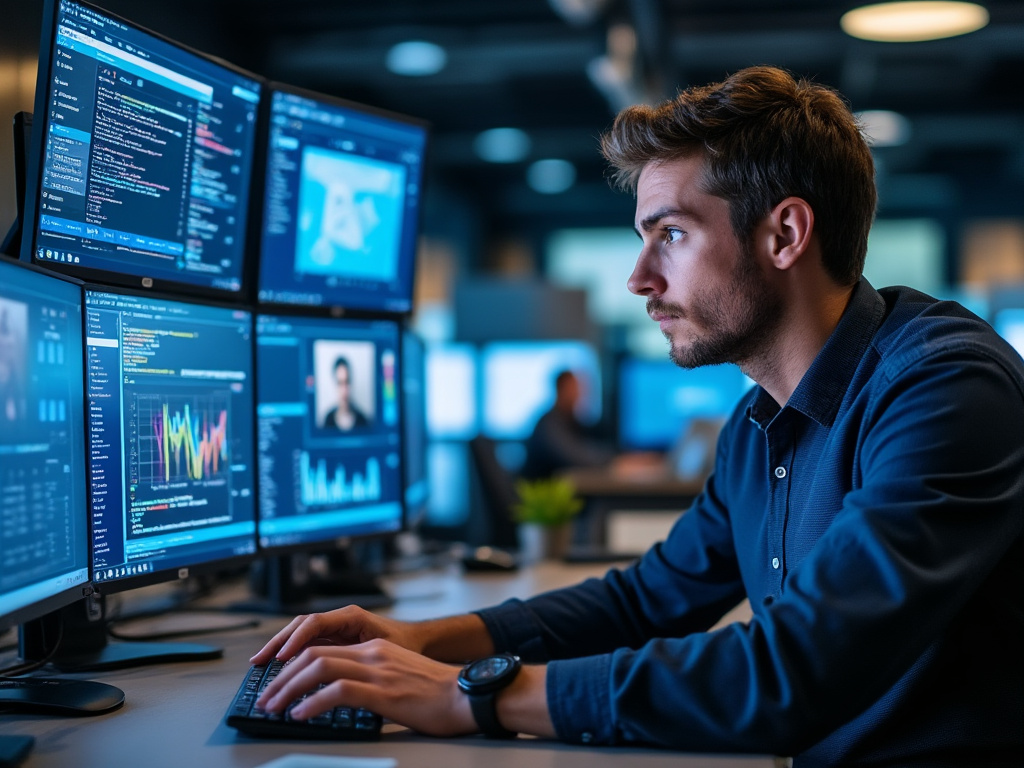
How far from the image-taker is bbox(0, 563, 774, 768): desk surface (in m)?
1.00

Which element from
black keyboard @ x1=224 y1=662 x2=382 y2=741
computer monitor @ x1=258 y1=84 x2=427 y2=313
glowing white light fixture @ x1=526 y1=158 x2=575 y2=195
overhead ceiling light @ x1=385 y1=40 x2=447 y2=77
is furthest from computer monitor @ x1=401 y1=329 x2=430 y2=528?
glowing white light fixture @ x1=526 y1=158 x2=575 y2=195

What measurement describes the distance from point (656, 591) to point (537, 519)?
43.1 inches

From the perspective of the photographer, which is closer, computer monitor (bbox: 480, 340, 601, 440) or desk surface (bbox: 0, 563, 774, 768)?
desk surface (bbox: 0, 563, 774, 768)

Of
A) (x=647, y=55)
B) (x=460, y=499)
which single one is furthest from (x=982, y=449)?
(x=460, y=499)

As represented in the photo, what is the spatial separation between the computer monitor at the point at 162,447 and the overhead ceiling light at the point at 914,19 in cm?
353

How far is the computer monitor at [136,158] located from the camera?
1326 mm

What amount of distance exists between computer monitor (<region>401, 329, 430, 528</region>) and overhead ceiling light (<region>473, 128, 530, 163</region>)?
594 centimetres

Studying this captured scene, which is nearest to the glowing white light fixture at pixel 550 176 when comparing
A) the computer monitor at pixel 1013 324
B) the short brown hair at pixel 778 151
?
the computer monitor at pixel 1013 324

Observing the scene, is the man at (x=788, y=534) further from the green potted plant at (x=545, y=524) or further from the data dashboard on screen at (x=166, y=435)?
the green potted plant at (x=545, y=524)

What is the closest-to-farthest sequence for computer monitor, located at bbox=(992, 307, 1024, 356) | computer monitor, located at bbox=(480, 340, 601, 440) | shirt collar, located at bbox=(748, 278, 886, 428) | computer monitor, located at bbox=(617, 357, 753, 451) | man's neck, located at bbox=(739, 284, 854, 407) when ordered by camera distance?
shirt collar, located at bbox=(748, 278, 886, 428), man's neck, located at bbox=(739, 284, 854, 407), computer monitor, located at bbox=(992, 307, 1024, 356), computer monitor, located at bbox=(617, 357, 753, 451), computer monitor, located at bbox=(480, 340, 601, 440)

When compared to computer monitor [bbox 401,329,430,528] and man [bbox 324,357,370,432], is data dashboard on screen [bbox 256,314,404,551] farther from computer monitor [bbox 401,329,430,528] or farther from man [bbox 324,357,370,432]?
computer monitor [bbox 401,329,430,528]

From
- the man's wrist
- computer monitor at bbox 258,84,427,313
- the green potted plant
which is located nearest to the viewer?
the man's wrist

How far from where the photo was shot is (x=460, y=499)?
862 cm

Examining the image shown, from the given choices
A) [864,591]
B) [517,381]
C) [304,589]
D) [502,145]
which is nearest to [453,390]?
[517,381]
